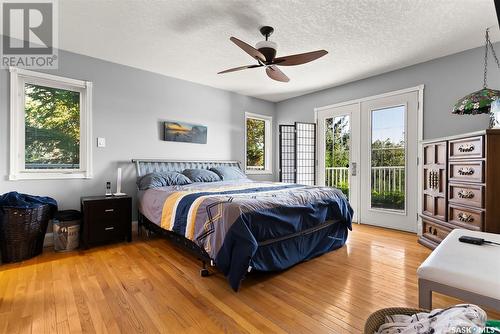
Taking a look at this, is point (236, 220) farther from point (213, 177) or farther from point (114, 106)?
point (114, 106)

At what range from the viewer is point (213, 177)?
420 cm

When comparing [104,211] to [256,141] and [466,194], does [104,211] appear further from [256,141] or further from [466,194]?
[466,194]

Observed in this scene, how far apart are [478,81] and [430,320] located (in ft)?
12.5

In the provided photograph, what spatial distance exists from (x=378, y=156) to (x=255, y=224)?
319 cm

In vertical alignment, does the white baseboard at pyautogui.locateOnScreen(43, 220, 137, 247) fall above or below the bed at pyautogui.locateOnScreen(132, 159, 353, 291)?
below

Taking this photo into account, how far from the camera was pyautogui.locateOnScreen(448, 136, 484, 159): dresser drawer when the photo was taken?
2.43m

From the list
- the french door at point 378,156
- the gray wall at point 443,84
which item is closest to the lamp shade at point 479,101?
the gray wall at point 443,84

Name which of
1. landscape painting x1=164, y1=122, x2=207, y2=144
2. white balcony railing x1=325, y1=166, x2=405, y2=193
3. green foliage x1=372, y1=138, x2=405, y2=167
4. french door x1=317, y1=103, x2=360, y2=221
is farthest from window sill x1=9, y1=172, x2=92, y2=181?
green foliage x1=372, y1=138, x2=405, y2=167

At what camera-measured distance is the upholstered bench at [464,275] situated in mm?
1109

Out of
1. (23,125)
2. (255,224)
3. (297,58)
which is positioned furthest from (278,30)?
(23,125)

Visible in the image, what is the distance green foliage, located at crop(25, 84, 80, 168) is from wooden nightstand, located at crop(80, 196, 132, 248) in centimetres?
79

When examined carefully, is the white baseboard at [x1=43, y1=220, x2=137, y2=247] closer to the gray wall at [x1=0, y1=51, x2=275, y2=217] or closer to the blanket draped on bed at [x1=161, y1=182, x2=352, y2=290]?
the gray wall at [x1=0, y1=51, x2=275, y2=217]

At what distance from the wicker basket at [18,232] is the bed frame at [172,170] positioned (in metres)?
1.23

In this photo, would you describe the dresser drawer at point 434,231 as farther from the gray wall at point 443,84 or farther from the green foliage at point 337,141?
the green foliage at point 337,141
